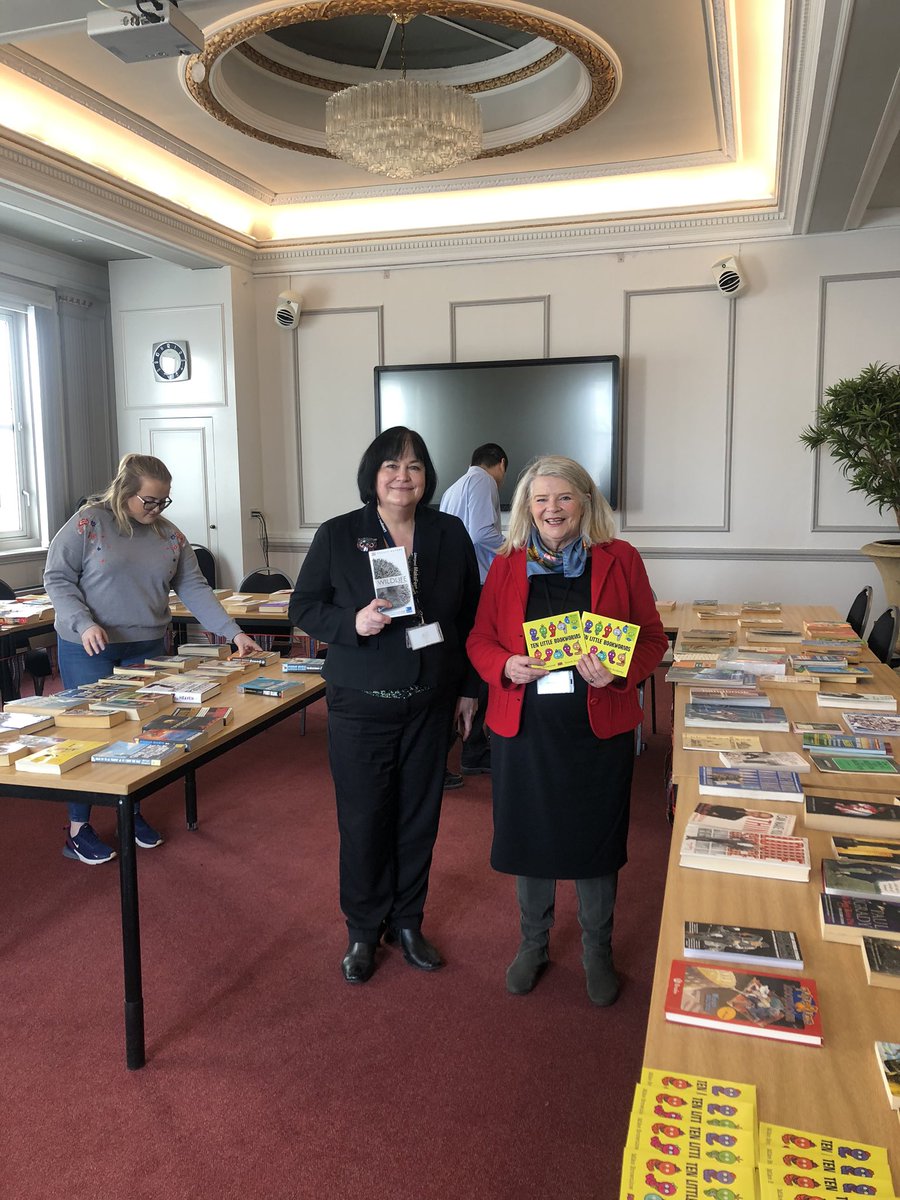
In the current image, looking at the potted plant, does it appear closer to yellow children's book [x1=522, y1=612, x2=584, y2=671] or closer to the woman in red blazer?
the woman in red blazer

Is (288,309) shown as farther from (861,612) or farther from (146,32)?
(861,612)

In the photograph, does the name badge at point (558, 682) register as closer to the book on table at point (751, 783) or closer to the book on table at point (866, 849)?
the book on table at point (751, 783)

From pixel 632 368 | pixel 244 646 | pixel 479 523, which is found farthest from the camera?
pixel 632 368

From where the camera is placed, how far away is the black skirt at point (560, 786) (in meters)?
2.24

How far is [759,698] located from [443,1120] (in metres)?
1.50

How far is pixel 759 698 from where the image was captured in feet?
8.95

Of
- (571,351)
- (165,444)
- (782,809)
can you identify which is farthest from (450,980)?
(165,444)

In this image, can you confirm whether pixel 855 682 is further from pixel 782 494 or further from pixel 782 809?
pixel 782 494

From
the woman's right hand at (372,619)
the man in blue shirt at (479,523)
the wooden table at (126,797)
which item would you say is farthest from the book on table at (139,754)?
the man in blue shirt at (479,523)

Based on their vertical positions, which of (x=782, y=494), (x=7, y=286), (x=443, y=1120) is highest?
(x=7, y=286)

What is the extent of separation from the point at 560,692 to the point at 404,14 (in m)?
3.27

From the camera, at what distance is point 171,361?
7.16 metres

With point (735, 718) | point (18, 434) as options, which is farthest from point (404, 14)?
point (18, 434)

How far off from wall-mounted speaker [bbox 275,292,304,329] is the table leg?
218 inches
